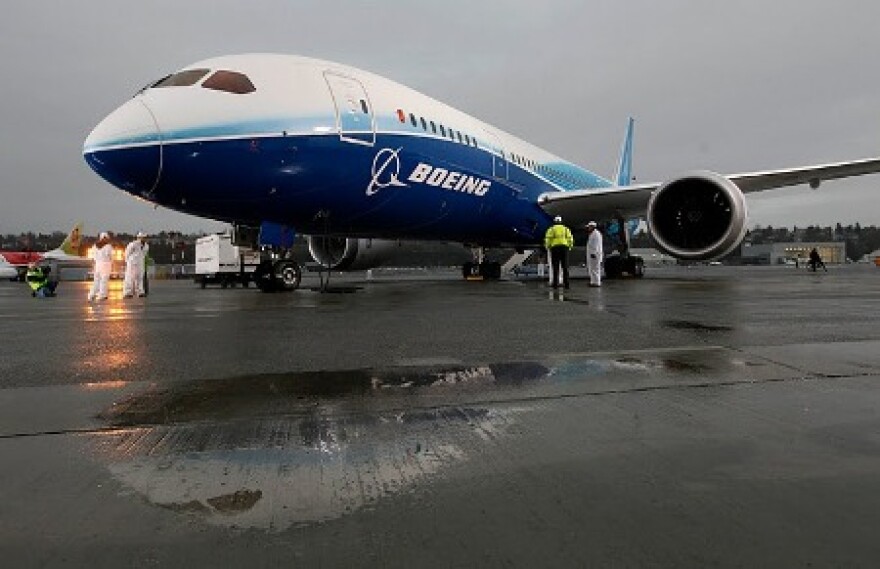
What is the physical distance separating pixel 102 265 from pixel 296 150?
6.04 metres

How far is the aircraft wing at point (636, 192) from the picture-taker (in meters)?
15.7

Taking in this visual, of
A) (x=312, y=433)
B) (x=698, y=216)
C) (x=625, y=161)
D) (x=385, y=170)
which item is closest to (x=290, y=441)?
(x=312, y=433)

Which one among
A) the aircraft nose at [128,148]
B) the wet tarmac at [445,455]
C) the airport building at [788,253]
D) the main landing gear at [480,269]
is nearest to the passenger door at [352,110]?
the aircraft nose at [128,148]

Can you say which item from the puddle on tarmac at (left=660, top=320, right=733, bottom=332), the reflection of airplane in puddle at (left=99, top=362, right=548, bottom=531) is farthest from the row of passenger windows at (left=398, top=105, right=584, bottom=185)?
the reflection of airplane in puddle at (left=99, top=362, right=548, bottom=531)

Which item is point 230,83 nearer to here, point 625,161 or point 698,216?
point 698,216

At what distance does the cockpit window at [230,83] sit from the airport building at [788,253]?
84.2 metres

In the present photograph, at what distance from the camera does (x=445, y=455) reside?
2.39 meters

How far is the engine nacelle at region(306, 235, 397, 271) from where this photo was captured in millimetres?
18141

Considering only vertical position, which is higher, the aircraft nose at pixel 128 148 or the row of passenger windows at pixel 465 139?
the row of passenger windows at pixel 465 139

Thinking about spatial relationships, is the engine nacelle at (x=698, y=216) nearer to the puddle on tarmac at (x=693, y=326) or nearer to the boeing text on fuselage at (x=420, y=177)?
the boeing text on fuselage at (x=420, y=177)

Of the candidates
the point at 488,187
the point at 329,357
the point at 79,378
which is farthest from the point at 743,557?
the point at 488,187

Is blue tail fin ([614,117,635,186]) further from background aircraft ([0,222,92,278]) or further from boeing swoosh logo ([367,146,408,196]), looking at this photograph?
background aircraft ([0,222,92,278])

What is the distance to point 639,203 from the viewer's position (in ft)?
58.0

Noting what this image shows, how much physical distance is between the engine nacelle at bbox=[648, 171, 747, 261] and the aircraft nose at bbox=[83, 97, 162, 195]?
34.9 ft
